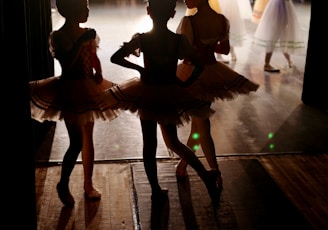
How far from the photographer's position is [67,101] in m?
3.30

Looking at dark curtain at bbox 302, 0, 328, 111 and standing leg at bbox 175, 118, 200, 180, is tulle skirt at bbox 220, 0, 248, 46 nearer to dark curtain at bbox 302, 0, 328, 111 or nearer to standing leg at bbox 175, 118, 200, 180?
dark curtain at bbox 302, 0, 328, 111

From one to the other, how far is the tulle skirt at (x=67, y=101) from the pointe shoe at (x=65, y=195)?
17.4 inches

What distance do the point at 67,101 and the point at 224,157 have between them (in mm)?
1576

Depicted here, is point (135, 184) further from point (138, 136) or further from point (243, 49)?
point (243, 49)

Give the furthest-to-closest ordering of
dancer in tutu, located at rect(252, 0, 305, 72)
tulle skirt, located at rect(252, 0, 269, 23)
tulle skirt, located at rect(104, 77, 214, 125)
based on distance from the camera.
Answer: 1. tulle skirt, located at rect(252, 0, 269, 23)
2. dancer in tutu, located at rect(252, 0, 305, 72)
3. tulle skirt, located at rect(104, 77, 214, 125)

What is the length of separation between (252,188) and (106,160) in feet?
3.68

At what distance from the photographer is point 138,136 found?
4930 millimetres

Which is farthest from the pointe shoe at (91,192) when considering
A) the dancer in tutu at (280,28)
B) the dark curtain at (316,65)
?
the dancer in tutu at (280,28)

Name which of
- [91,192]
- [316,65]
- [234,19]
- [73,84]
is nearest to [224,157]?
[91,192]

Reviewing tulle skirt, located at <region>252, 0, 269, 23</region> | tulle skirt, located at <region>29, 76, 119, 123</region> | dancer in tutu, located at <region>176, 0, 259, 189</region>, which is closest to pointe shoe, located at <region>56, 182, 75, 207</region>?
tulle skirt, located at <region>29, 76, 119, 123</region>

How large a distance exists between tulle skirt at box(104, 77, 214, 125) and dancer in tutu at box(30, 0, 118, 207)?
113 millimetres

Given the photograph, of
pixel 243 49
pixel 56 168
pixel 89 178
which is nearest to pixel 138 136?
pixel 56 168

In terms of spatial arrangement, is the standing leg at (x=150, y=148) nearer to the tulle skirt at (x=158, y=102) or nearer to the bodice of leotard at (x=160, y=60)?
the tulle skirt at (x=158, y=102)

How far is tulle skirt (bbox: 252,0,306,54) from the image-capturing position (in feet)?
22.5
